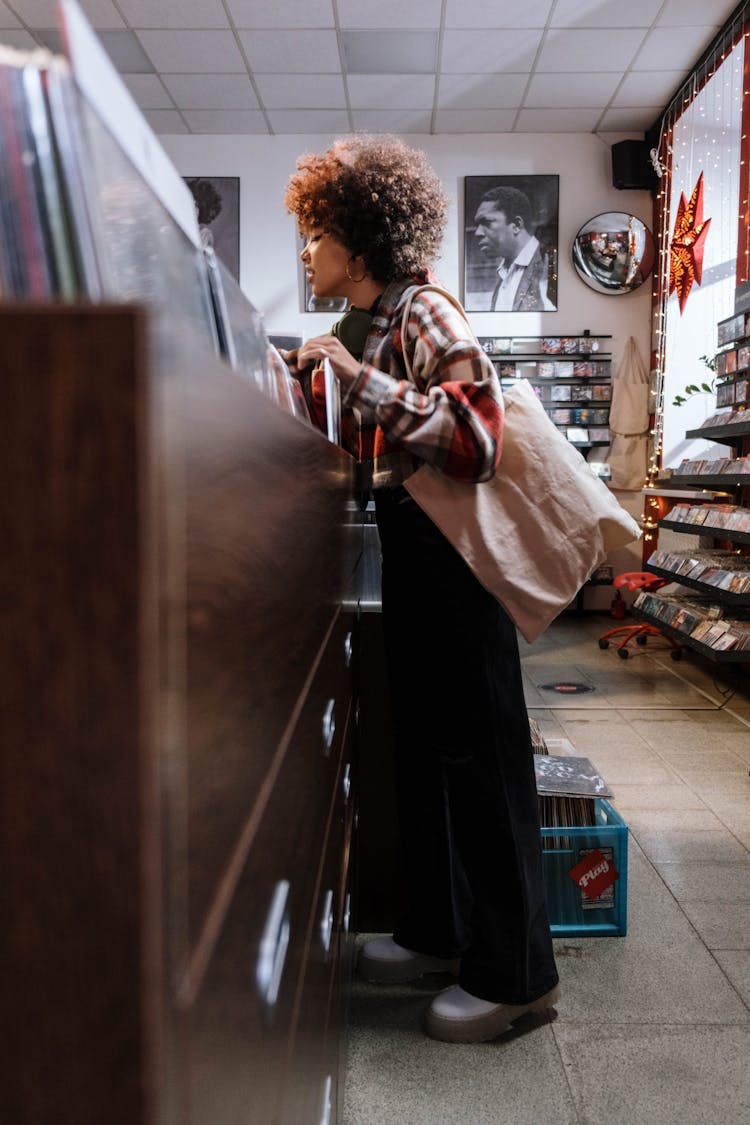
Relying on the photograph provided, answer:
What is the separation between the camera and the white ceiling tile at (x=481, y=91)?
6.03 m

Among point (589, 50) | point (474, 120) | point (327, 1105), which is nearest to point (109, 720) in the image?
point (327, 1105)

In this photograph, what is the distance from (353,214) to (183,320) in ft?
3.44

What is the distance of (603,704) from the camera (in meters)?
4.15

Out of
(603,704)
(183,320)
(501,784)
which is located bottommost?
(603,704)

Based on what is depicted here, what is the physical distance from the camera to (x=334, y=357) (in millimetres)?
1315

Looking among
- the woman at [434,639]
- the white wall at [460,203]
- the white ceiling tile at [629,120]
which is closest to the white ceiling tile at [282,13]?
the white wall at [460,203]

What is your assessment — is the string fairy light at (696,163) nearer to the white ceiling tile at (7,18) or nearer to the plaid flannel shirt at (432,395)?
the plaid flannel shirt at (432,395)

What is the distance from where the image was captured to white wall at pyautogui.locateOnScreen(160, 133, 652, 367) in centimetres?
700

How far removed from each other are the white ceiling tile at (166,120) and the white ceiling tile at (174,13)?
1.25 m

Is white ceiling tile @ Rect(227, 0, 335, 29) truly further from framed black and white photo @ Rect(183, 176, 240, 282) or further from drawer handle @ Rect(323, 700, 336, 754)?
drawer handle @ Rect(323, 700, 336, 754)

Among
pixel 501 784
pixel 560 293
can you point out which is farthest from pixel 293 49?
pixel 501 784

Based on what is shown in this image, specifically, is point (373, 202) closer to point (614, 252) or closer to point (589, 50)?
point (589, 50)

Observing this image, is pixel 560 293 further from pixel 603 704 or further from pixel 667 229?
pixel 603 704

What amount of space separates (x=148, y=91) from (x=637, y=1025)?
6458 mm
